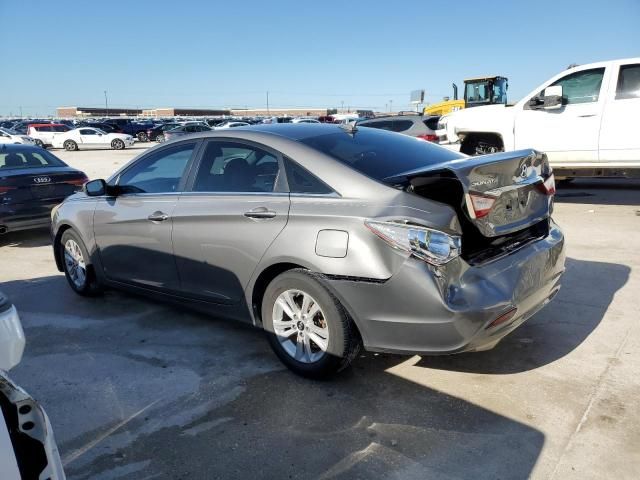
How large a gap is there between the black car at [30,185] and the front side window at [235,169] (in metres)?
4.62

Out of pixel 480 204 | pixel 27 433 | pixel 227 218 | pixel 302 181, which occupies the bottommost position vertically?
pixel 27 433

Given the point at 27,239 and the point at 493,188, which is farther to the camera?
the point at 27,239

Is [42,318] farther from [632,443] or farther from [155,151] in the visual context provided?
[632,443]

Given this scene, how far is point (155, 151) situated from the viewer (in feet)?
15.2

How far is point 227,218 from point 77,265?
8.03 feet

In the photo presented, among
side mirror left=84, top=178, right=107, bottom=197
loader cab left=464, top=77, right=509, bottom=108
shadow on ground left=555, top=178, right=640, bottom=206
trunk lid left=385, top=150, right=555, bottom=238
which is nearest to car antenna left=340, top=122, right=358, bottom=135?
trunk lid left=385, top=150, right=555, bottom=238

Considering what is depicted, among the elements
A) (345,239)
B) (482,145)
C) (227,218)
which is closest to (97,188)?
(227,218)

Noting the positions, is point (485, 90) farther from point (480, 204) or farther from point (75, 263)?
point (480, 204)

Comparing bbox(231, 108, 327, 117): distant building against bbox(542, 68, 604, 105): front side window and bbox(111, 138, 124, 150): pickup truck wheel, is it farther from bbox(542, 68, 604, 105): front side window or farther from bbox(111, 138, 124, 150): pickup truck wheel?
bbox(542, 68, 604, 105): front side window

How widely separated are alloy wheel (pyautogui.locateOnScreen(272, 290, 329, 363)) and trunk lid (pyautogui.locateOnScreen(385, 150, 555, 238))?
94 centimetres

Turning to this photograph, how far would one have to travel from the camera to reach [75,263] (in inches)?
216

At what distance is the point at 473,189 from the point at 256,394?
1.82 m

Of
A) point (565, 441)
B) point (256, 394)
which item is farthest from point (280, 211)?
point (565, 441)

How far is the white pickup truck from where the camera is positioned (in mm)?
8422
